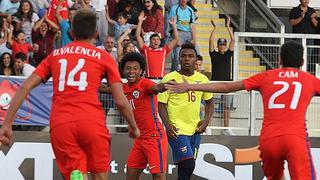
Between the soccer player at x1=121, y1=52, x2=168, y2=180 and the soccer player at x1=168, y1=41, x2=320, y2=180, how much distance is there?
2.95m

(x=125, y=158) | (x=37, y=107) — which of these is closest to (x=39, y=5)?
(x=37, y=107)

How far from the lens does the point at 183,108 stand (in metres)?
14.6

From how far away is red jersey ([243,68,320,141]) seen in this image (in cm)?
1077

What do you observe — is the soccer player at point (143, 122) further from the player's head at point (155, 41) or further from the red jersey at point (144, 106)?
the player's head at point (155, 41)

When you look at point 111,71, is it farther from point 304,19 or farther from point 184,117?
point 304,19

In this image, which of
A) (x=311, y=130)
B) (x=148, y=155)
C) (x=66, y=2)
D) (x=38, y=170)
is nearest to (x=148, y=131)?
(x=148, y=155)

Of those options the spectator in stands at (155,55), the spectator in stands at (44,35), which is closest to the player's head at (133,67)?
the spectator in stands at (155,55)

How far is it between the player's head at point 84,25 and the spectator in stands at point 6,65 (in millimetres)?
7640

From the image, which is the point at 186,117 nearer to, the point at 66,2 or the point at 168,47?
the point at 168,47

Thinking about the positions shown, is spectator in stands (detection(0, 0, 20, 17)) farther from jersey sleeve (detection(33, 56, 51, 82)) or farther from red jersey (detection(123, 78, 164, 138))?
jersey sleeve (detection(33, 56, 51, 82))

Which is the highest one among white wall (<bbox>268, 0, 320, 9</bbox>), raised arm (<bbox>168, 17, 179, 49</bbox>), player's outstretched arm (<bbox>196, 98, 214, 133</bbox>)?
white wall (<bbox>268, 0, 320, 9</bbox>)

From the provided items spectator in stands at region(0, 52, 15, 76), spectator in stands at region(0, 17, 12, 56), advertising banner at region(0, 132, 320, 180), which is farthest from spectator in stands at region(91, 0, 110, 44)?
advertising banner at region(0, 132, 320, 180)

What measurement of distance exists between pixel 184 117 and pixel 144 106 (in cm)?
111

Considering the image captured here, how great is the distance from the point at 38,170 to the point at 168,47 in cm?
402
